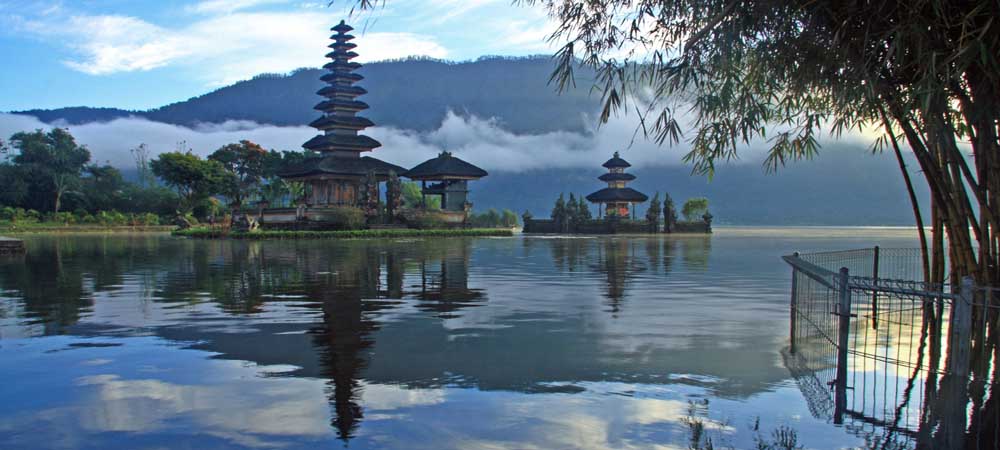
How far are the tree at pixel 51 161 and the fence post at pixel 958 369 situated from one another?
8875cm

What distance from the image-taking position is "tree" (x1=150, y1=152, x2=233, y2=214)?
68.4 meters

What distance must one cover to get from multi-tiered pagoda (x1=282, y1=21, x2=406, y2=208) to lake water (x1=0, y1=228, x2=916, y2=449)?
45.3 m

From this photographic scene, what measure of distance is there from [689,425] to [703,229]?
6910cm

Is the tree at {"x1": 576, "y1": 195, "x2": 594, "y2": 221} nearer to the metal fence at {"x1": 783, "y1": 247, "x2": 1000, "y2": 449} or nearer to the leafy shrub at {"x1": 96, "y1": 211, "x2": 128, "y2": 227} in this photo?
the leafy shrub at {"x1": 96, "y1": 211, "x2": 128, "y2": 227}

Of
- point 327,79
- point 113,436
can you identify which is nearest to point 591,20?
point 113,436

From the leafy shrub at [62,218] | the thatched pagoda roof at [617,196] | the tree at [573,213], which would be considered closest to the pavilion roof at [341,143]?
the tree at [573,213]

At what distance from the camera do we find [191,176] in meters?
69.9

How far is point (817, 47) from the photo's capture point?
6.62 metres

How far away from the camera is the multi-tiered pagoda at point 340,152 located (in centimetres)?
6038

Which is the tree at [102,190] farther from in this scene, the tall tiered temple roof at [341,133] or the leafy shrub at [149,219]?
the tall tiered temple roof at [341,133]

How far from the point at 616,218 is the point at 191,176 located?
40134 mm

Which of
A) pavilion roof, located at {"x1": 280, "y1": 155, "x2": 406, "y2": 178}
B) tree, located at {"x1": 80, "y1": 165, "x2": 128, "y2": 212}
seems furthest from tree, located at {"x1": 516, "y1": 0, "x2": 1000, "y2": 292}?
tree, located at {"x1": 80, "y1": 165, "x2": 128, "y2": 212}

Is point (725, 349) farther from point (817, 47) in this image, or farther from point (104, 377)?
point (104, 377)

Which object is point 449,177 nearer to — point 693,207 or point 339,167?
point 339,167
